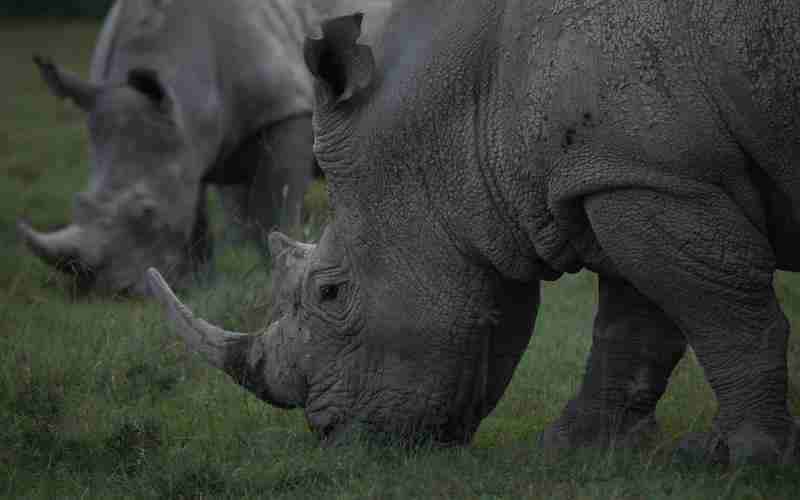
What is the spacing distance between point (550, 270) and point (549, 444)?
796 mm

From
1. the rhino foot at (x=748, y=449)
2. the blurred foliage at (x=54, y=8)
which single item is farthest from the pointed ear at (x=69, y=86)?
the blurred foliage at (x=54, y=8)

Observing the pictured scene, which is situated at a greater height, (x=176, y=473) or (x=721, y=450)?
(x=721, y=450)

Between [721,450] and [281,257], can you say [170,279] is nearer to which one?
[281,257]

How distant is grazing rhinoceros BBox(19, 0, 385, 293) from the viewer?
29.0 feet

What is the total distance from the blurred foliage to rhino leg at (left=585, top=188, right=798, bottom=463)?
24.5 m

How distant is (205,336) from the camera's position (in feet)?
16.0

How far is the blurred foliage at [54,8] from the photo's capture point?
26.6 meters

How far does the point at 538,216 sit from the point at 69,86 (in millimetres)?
5370

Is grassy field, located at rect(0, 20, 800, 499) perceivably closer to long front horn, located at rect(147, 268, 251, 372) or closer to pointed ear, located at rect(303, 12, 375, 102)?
long front horn, located at rect(147, 268, 251, 372)

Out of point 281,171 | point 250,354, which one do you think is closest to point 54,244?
point 281,171

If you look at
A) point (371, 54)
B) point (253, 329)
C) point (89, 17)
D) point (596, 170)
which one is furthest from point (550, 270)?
point (89, 17)

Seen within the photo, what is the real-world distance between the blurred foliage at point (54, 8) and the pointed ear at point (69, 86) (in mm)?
18931

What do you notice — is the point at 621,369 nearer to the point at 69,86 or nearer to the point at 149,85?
the point at 149,85

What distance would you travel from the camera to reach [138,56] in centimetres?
912
